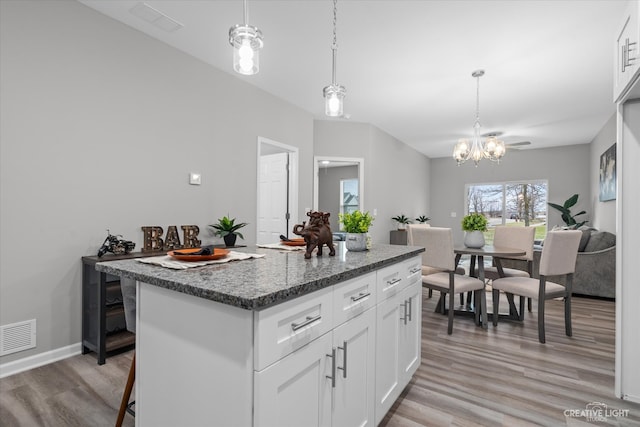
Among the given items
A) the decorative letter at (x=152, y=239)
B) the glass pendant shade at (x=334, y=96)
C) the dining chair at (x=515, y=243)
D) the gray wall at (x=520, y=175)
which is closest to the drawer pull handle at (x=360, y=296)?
the glass pendant shade at (x=334, y=96)

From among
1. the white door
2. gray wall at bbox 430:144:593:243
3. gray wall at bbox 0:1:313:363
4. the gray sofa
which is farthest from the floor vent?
gray wall at bbox 430:144:593:243

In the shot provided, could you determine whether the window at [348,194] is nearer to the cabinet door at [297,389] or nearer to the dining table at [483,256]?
the dining table at [483,256]

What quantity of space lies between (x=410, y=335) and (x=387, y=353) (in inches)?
15.5

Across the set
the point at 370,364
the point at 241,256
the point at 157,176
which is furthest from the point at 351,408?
the point at 157,176

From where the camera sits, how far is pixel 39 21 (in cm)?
229

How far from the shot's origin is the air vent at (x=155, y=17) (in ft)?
8.32

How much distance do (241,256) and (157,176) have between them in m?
1.84

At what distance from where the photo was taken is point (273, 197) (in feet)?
16.4

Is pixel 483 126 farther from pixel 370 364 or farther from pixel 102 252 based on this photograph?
pixel 102 252

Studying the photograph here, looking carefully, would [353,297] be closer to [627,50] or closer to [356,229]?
[356,229]

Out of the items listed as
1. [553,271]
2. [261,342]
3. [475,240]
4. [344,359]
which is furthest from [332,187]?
[261,342]

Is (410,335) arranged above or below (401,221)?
below

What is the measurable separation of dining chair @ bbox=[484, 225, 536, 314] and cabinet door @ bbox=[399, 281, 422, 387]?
5.99ft

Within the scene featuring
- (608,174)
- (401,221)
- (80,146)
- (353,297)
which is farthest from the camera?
(401,221)
